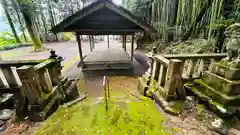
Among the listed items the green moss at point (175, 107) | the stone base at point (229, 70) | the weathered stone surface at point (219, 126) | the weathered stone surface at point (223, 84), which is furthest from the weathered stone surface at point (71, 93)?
the stone base at point (229, 70)

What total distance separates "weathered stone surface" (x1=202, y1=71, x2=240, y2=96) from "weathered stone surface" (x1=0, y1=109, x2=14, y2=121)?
456 centimetres

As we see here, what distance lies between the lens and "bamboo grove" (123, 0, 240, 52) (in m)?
5.22

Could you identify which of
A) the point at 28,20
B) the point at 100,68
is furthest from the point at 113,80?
the point at 28,20

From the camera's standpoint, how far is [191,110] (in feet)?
8.38

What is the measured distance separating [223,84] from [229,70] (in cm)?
30

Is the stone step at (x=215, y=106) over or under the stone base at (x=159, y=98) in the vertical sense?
over

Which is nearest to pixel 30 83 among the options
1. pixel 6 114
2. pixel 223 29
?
pixel 6 114

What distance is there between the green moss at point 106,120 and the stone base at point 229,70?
1511 millimetres

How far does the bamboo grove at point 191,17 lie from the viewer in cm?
522

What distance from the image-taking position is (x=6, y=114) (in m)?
2.66

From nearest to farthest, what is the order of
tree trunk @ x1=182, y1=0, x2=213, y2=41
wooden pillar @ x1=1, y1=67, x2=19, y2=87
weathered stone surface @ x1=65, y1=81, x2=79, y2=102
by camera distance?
wooden pillar @ x1=1, y1=67, x2=19, y2=87 < weathered stone surface @ x1=65, y1=81, x2=79, y2=102 < tree trunk @ x1=182, y1=0, x2=213, y2=41

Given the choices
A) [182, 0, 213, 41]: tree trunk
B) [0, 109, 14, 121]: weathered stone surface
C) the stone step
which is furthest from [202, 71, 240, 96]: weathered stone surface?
[182, 0, 213, 41]: tree trunk

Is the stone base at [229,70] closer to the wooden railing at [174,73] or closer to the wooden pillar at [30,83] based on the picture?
the wooden railing at [174,73]

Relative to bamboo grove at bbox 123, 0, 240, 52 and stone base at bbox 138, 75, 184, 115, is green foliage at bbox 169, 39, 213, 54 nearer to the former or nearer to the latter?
bamboo grove at bbox 123, 0, 240, 52
